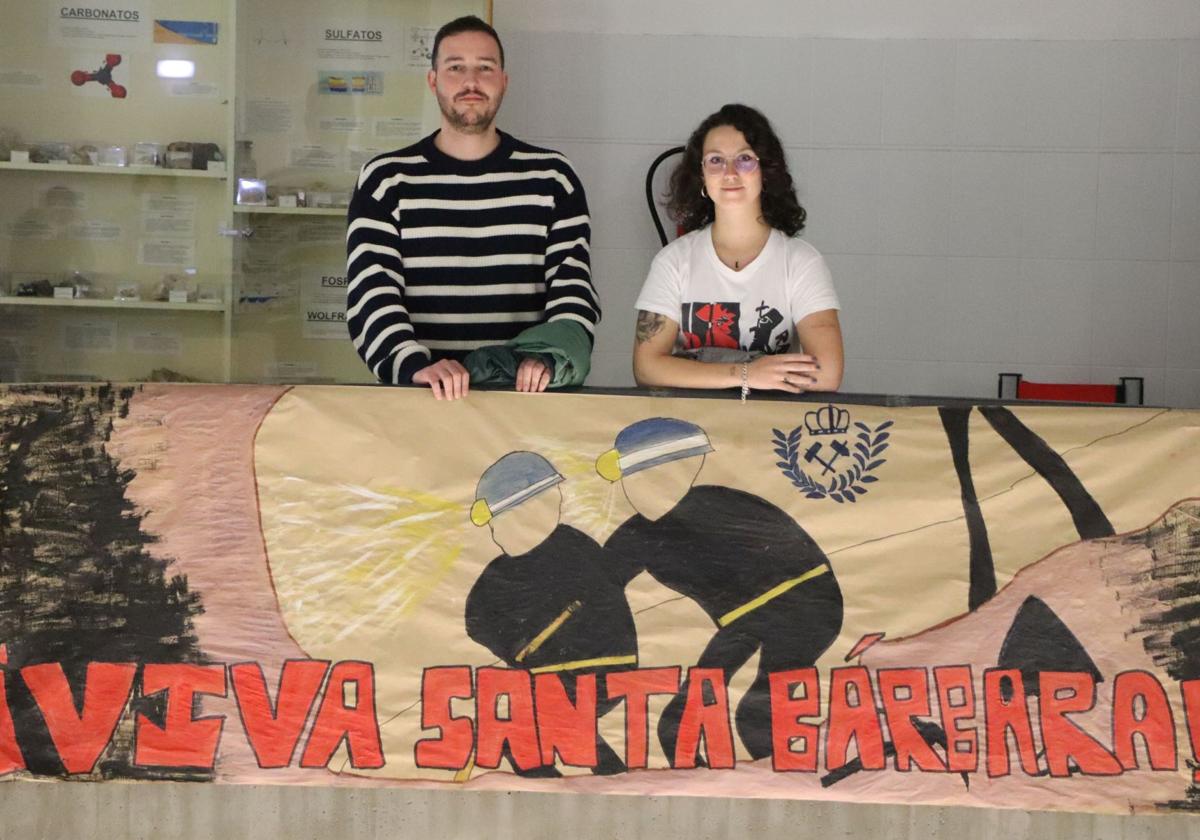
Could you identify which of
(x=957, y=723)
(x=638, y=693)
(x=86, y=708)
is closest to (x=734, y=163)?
(x=638, y=693)

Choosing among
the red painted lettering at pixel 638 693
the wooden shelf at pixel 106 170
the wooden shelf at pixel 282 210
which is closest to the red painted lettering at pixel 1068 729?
the red painted lettering at pixel 638 693

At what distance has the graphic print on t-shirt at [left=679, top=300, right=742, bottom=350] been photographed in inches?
111

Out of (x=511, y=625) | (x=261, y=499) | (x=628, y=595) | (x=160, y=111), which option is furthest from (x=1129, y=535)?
(x=160, y=111)

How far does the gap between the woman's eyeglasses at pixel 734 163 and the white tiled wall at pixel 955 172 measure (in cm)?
154

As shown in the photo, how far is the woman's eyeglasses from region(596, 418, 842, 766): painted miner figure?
24.2 inches

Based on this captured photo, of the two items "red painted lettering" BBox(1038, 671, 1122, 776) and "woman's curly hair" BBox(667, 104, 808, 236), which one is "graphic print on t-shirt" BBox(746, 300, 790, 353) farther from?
"red painted lettering" BBox(1038, 671, 1122, 776)

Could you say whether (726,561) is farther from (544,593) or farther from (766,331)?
(766,331)

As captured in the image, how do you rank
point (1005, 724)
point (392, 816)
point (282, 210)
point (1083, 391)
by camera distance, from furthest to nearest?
point (282, 210) → point (1083, 391) → point (392, 816) → point (1005, 724)

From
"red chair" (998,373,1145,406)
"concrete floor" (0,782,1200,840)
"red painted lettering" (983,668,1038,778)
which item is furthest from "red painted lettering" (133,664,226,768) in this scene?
"red chair" (998,373,1145,406)

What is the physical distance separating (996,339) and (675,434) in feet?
6.97

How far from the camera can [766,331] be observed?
9.27 feet

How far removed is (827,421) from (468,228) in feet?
3.04

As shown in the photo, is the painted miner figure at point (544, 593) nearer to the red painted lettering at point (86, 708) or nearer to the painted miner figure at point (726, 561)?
the painted miner figure at point (726, 561)

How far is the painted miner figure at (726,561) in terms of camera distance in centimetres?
260
